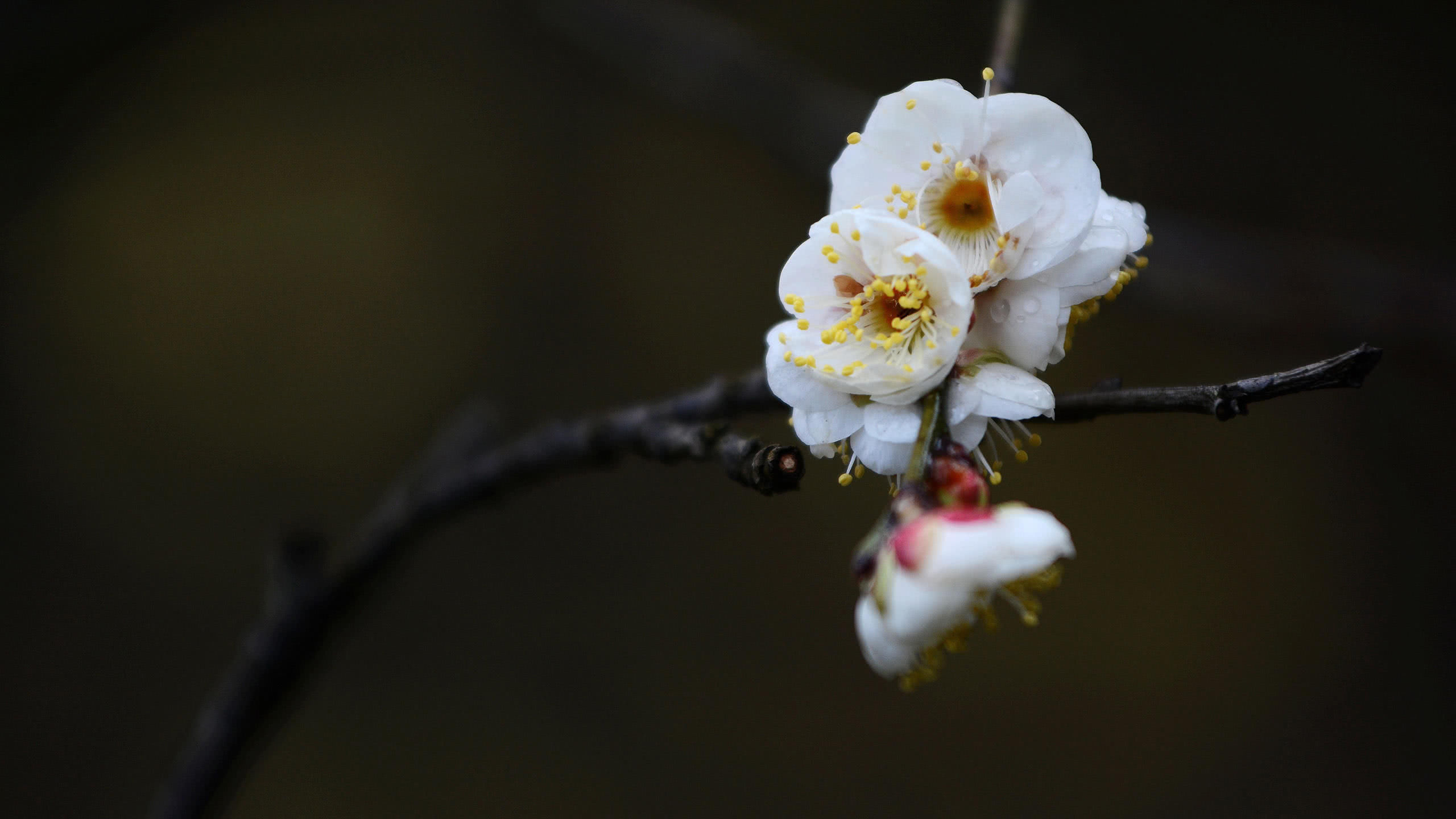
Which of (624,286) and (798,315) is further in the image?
(624,286)

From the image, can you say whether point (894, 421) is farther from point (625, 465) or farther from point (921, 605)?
point (625, 465)

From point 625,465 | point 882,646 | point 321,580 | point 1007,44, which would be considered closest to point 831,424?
point 882,646

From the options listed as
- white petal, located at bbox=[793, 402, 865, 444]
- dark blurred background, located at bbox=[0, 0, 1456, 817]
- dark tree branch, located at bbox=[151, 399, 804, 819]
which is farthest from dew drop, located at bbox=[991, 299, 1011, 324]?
dark blurred background, located at bbox=[0, 0, 1456, 817]

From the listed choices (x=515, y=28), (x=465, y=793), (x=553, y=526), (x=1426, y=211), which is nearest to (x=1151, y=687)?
(x=1426, y=211)

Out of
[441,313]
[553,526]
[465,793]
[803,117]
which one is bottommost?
[465,793]

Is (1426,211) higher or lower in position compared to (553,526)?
higher

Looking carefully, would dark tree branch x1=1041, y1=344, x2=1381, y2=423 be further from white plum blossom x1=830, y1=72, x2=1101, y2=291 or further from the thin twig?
the thin twig

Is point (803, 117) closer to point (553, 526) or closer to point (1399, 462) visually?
point (553, 526)
